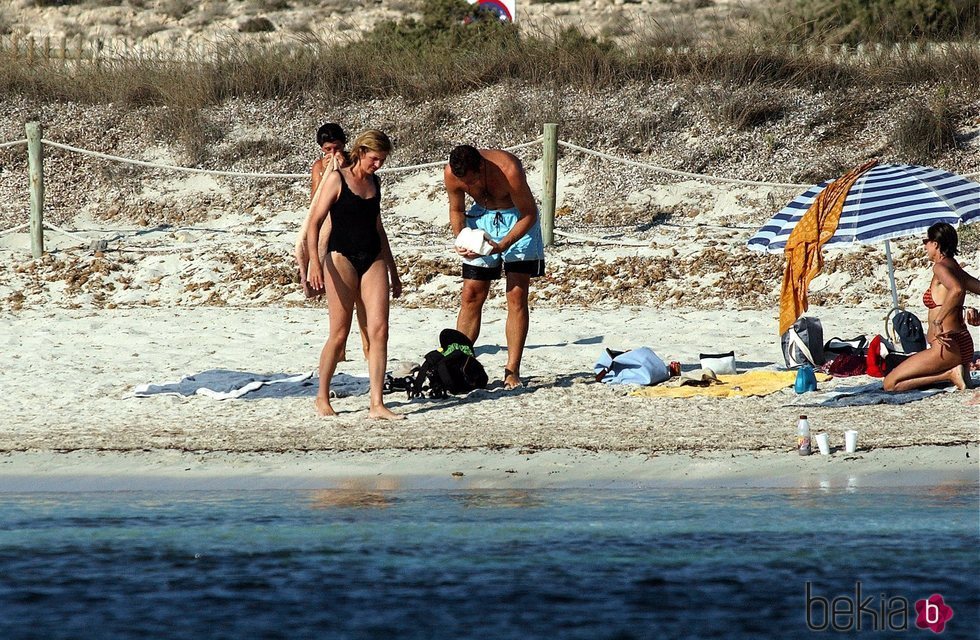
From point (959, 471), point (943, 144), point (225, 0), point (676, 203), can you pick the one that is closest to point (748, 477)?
point (959, 471)

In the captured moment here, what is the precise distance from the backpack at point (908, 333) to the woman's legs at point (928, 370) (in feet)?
2.89

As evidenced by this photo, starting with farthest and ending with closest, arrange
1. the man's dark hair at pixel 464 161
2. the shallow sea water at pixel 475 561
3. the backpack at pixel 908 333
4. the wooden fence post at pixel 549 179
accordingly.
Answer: the wooden fence post at pixel 549 179 < the backpack at pixel 908 333 < the man's dark hair at pixel 464 161 < the shallow sea water at pixel 475 561

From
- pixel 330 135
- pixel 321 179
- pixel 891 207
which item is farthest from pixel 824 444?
pixel 330 135

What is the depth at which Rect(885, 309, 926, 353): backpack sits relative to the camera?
9.02 meters

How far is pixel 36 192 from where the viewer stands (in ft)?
46.9

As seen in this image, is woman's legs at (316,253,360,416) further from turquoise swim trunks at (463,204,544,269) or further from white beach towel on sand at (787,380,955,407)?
white beach towel on sand at (787,380,955,407)

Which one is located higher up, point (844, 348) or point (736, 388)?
point (844, 348)

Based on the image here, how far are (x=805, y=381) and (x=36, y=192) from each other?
8846 millimetres

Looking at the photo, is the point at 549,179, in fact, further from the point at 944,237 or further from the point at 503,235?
the point at 944,237

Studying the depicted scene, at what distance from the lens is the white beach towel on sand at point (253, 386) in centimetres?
838

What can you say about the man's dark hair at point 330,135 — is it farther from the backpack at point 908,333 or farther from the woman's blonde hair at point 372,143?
the backpack at point 908,333

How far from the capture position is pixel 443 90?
1833cm

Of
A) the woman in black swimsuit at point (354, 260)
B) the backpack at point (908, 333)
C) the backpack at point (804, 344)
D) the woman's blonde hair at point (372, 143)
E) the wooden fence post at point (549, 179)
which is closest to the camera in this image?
the woman's blonde hair at point (372, 143)

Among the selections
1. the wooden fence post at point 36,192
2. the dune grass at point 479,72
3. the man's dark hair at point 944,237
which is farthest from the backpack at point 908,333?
the wooden fence post at point 36,192
